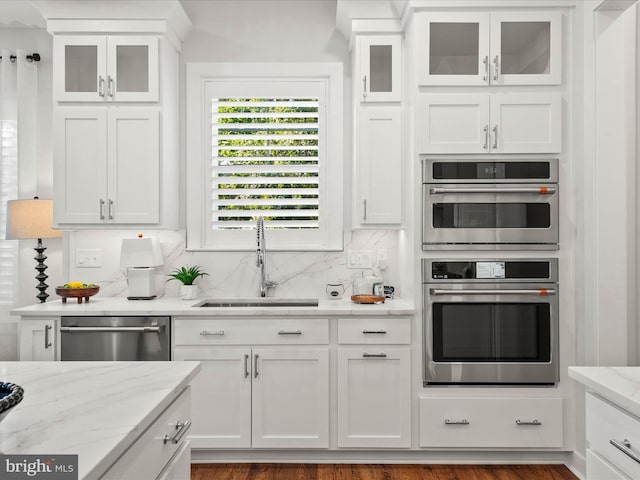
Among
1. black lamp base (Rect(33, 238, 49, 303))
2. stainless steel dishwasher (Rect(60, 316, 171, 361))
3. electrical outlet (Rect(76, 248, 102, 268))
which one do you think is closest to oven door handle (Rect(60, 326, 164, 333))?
stainless steel dishwasher (Rect(60, 316, 171, 361))

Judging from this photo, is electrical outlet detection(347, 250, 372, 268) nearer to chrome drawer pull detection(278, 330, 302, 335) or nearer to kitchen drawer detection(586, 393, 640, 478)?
chrome drawer pull detection(278, 330, 302, 335)

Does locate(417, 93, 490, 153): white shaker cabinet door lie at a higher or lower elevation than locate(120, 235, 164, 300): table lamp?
higher

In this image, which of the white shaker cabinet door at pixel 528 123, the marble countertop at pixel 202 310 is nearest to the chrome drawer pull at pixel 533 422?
the marble countertop at pixel 202 310

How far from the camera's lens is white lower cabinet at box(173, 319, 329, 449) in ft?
9.57

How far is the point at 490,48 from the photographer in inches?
114

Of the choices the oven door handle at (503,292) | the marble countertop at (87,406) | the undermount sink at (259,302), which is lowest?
the undermount sink at (259,302)

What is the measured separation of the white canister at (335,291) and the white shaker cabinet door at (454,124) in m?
1.03

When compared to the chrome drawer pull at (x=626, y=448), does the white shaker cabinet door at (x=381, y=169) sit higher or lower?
higher

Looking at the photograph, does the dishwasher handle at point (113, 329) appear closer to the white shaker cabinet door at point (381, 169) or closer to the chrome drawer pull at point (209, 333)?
the chrome drawer pull at point (209, 333)

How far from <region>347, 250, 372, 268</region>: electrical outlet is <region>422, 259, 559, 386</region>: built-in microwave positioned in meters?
0.68

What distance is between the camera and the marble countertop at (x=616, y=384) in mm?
1346

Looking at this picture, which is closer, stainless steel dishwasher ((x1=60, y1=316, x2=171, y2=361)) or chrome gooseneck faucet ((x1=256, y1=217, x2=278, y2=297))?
stainless steel dishwasher ((x1=60, y1=316, x2=171, y2=361))

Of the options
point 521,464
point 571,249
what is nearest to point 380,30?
point 571,249

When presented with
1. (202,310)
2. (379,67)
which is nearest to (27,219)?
(202,310)
